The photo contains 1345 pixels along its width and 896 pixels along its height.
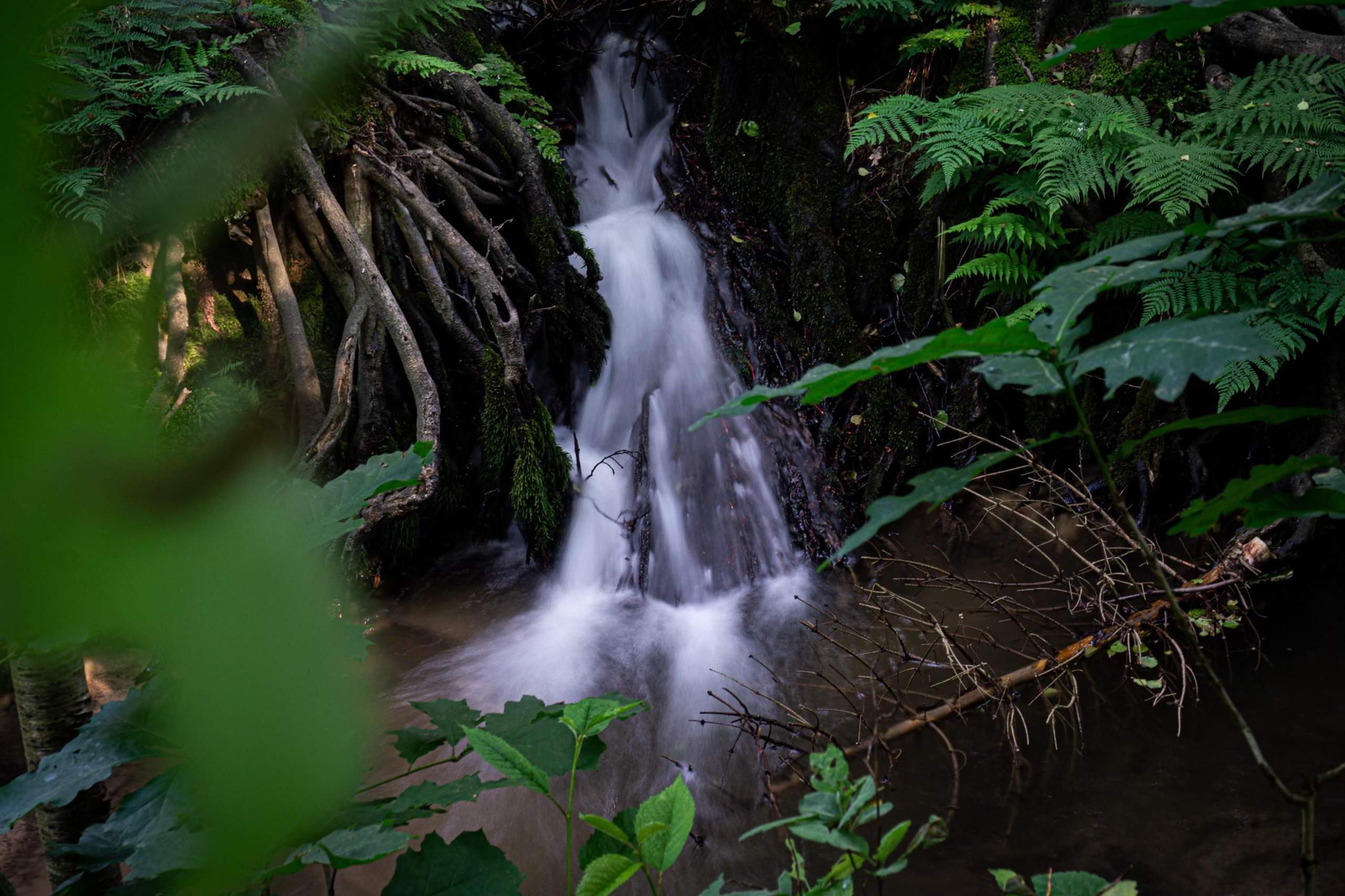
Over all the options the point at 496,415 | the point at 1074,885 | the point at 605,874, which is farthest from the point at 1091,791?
the point at 496,415

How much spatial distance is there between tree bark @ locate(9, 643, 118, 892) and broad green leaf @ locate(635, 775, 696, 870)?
94 cm

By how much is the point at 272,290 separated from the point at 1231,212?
5.30 m

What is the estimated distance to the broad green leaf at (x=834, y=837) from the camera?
36.0 inches

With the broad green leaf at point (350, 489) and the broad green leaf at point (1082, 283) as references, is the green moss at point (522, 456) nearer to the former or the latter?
A: the broad green leaf at point (350, 489)

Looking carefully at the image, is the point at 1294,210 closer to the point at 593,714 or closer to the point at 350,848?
the point at 593,714

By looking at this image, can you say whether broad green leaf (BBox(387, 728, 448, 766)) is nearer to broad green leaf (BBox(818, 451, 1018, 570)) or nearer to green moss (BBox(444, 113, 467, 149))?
broad green leaf (BBox(818, 451, 1018, 570))

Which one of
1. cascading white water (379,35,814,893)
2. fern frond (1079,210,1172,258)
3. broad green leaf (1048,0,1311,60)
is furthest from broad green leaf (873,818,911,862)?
fern frond (1079,210,1172,258)

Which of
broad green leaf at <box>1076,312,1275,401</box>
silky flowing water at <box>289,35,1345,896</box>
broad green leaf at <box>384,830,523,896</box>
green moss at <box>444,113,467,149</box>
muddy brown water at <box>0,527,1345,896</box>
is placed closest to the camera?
broad green leaf at <box>1076,312,1275,401</box>

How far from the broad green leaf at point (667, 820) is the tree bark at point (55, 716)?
943mm

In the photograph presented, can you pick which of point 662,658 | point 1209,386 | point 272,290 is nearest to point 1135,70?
point 1209,386

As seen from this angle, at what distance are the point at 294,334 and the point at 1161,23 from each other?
4346 mm

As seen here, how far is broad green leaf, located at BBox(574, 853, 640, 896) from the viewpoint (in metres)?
0.92

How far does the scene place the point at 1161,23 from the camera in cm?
81

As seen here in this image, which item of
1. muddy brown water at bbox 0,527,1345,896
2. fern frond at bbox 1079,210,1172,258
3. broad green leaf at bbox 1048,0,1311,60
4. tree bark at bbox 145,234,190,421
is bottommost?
muddy brown water at bbox 0,527,1345,896
